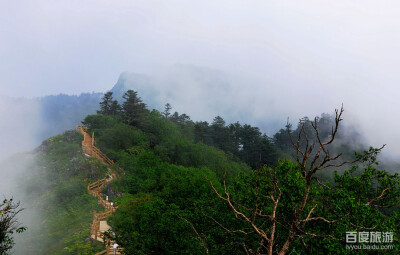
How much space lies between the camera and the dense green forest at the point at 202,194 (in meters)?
10.3

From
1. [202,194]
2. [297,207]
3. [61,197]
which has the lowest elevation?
[61,197]

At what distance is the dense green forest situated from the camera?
10273mm

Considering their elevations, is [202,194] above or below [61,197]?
above

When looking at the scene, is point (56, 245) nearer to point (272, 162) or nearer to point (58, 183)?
point (58, 183)

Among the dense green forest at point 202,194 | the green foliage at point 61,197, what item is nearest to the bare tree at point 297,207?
the dense green forest at point 202,194

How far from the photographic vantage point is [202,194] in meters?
19.5

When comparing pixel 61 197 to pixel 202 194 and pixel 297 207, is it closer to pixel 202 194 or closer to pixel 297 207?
pixel 202 194

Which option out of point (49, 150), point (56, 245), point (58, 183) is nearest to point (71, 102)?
point (49, 150)

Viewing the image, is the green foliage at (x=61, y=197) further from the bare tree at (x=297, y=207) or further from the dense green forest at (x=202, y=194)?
the bare tree at (x=297, y=207)

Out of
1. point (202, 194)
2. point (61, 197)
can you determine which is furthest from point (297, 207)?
point (61, 197)

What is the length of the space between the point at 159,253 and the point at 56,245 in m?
12.9

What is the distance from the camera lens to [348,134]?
335 feet

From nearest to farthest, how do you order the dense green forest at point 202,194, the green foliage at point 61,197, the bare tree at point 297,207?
the bare tree at point 297,207 < the dense green forest at point 202,194 < the green foliage at point 61,197

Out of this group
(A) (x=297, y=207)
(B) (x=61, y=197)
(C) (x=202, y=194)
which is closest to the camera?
(A) (x=297, y=207)
